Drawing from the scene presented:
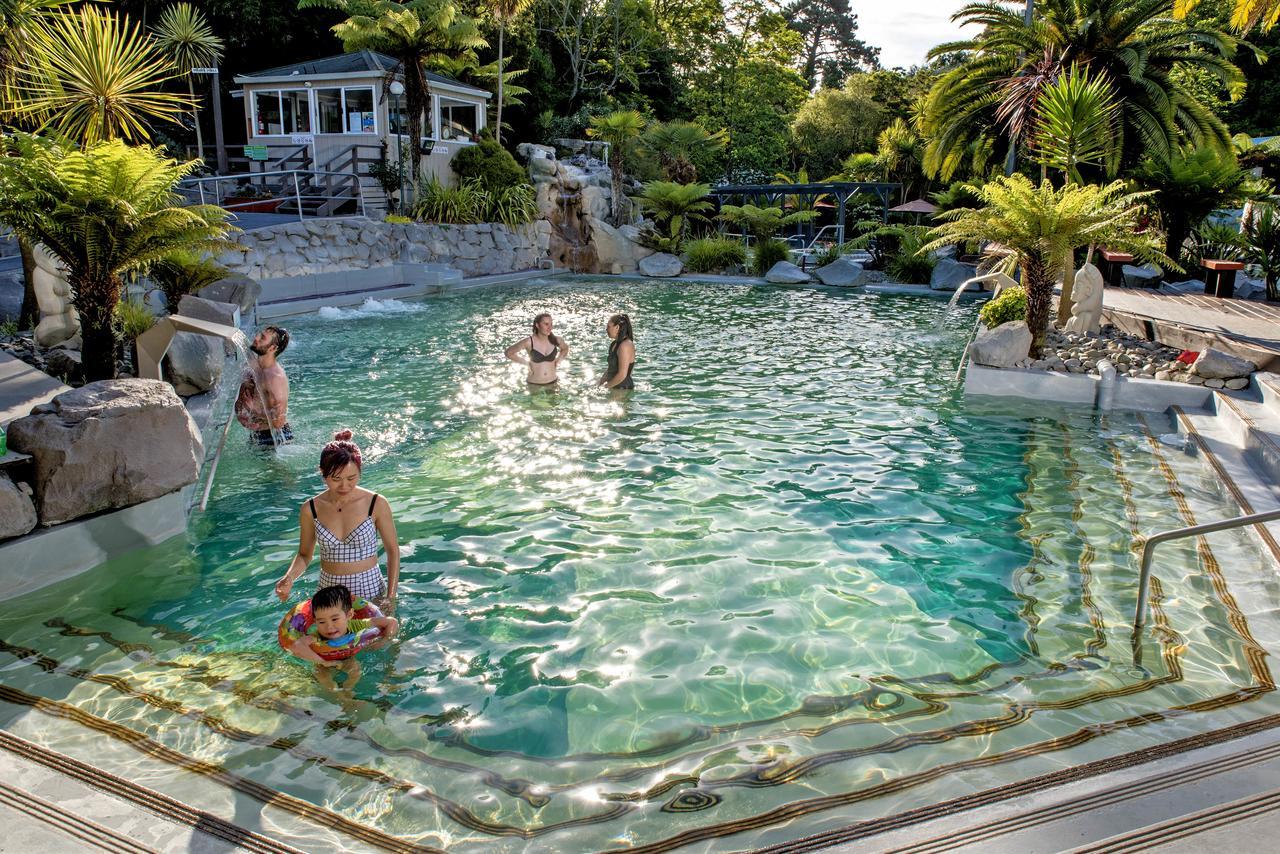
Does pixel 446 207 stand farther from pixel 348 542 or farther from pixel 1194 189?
pixel 348 542

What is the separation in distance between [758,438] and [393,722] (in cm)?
539

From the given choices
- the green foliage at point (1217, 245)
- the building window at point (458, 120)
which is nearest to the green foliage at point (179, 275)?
the building window at point (458, 120)

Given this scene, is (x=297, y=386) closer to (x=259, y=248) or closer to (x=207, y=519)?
(x=207, y=519)

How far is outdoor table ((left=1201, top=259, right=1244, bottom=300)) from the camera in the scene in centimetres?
1455

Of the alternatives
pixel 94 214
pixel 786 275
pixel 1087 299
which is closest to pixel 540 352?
pixel 94 214

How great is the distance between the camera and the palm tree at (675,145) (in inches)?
1212

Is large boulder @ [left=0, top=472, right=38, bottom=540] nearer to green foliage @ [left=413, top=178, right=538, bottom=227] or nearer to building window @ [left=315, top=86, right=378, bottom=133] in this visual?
green foliage @ [left=413, top=178, right=538, bottom=227]

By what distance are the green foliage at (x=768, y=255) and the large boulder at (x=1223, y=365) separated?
586 inches

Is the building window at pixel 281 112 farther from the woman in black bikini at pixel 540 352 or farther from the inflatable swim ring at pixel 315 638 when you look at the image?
the inflatable swim ring at pixel 315 638

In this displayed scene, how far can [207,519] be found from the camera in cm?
659

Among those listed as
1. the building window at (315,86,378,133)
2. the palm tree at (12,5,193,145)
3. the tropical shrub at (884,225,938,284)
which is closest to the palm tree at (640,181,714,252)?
the tropical shrub at (884,225,938,284)

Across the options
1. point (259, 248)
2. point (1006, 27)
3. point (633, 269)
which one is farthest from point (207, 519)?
point (1006, 27)

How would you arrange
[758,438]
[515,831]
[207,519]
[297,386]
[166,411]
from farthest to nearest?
1. [297,386]
2. [758,438]
3. [207,519]
4. [166,411]
5. [515,831]

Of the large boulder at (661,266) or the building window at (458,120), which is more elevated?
the building window at (458,120)
